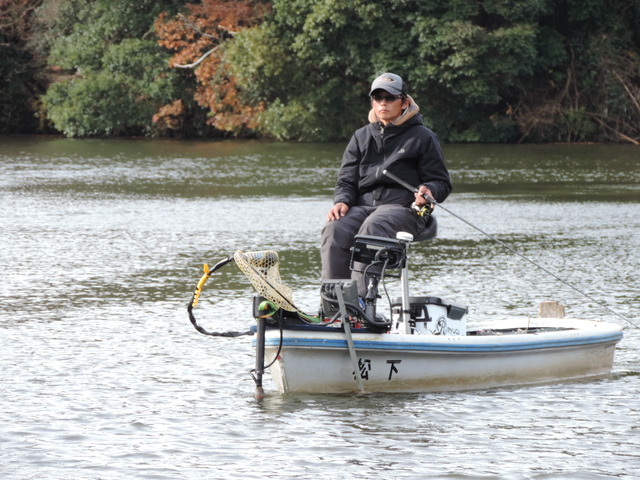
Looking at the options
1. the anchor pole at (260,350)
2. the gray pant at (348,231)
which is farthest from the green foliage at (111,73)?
the anchor pole at (260,350)

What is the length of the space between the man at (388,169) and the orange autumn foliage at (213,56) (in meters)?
30.6

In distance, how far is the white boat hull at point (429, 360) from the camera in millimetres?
7074

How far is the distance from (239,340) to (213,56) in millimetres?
31418

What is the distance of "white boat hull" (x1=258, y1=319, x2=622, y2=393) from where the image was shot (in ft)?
23.2

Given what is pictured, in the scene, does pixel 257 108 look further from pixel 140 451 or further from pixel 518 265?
pixel 140 451

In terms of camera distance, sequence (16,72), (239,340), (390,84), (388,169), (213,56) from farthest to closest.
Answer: (16,72) < (213,56) < (239,340) < (388,169) < (390,84)

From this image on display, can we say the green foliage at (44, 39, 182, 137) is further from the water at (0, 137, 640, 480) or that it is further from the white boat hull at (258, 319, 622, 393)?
the white boat hull at (258, 319, 622, 393)

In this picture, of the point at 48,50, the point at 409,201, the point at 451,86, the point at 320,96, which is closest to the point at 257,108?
the point at 320,96

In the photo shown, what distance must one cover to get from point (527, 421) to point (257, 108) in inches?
1282

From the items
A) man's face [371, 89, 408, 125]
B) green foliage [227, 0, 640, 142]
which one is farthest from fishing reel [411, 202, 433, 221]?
green foliage [227, 0, 640, 142]

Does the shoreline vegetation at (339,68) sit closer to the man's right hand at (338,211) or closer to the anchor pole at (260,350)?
the man's right hand at (338,211)

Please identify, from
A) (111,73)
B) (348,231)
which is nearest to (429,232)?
(348,231)

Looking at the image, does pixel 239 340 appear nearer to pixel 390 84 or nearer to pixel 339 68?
pixel 390 84

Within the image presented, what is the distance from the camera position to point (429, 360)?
→ 7375mm
